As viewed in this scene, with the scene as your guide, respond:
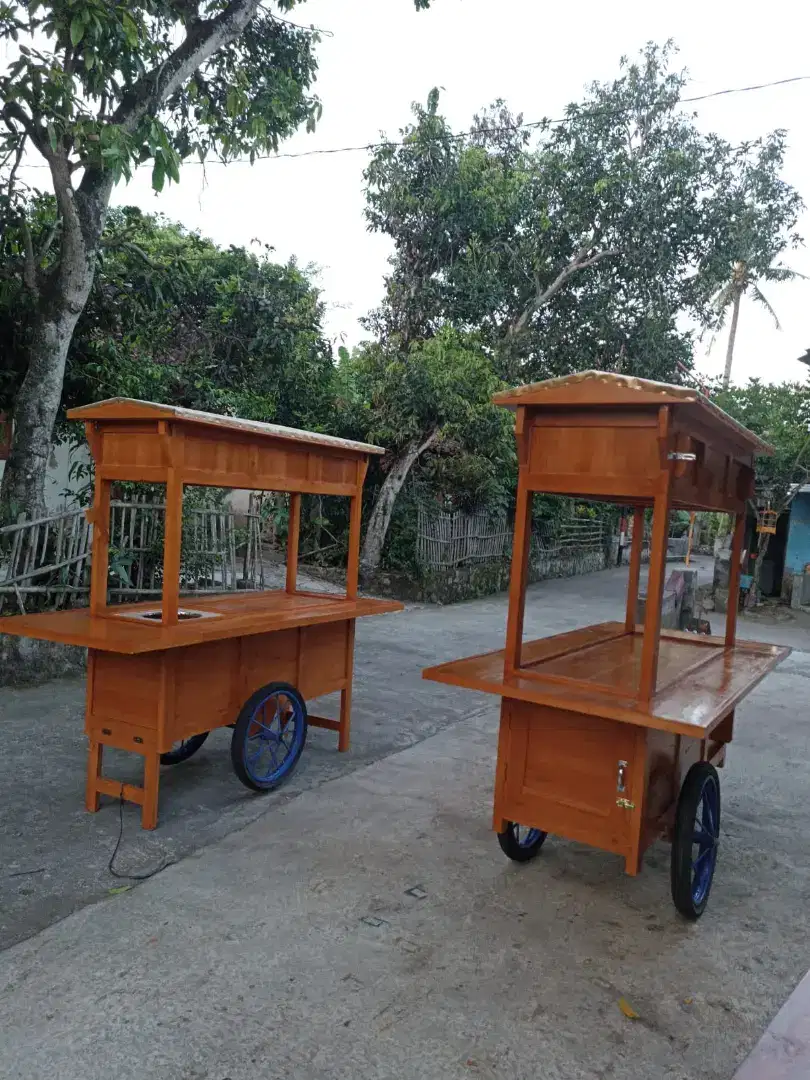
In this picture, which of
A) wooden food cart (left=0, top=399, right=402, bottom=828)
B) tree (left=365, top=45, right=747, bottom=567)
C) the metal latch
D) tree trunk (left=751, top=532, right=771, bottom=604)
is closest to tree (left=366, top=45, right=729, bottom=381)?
tree (left=365, top=45, right=747, bottom=567)

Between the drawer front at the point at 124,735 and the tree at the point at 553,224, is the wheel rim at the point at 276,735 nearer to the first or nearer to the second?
the drawer front at the point at 124,735

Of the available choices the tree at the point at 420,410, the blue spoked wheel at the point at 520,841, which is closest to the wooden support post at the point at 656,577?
the blue spoked wheel at the point at 520,841

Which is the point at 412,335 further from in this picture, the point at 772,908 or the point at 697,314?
the point at 772,908

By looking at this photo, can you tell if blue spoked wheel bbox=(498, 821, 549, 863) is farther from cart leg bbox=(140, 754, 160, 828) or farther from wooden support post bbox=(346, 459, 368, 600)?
wooden support post bbox=(346, 459, 368, 600)

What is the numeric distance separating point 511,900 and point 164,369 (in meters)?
7.66

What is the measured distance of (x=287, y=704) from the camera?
5008 millimetres

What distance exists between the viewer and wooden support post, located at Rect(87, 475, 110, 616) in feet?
14.4

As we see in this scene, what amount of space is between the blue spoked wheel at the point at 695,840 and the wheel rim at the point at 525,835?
2.40ft

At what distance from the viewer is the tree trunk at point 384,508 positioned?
13453 millimetres

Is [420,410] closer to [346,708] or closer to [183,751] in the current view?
[346,708]

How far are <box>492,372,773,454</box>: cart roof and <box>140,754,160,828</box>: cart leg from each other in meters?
2.55

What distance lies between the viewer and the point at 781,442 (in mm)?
14547

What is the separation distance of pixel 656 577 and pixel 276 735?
8.66 ft

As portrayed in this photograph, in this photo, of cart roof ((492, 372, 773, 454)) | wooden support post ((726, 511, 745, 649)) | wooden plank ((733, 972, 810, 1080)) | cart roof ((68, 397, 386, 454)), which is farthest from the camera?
wooden support post ((726, 511, 745, 649))
